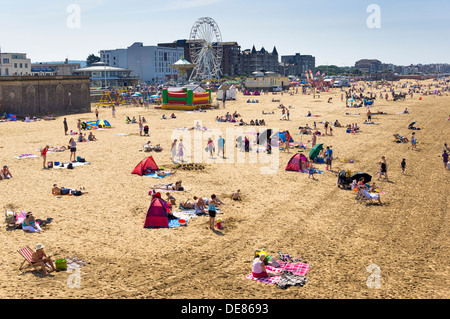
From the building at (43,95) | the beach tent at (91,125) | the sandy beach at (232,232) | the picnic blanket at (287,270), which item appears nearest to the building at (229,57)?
the building at (43,95)

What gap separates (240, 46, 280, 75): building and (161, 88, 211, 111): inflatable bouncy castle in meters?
98.1

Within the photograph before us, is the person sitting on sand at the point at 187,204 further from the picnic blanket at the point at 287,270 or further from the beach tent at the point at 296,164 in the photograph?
the beach tent at the point at 296,164

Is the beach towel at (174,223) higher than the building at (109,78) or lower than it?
lower

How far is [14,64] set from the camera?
83.4 m

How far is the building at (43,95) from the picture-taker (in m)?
36.8

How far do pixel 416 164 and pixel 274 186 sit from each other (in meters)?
8.84

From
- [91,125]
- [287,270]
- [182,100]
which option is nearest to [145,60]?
[182,100]

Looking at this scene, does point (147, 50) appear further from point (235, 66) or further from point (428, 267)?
point (428, 267)

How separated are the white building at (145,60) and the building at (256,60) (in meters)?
35.1

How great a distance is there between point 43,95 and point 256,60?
122 meters

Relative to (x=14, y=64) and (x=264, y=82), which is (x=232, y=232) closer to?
(x=264, y=82)

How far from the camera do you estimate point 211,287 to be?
8.62 meters

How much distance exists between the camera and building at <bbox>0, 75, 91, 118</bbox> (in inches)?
1448
